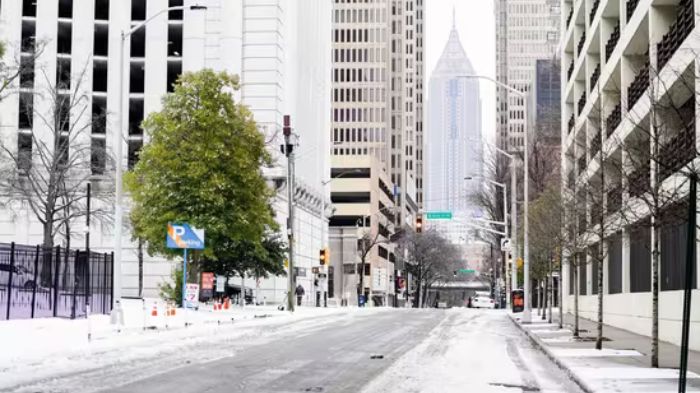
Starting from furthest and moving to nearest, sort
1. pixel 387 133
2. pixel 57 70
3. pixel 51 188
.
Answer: pixel 387 133 < pixel 57 70 < pixel 51 188

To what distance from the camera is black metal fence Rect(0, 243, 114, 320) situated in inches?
1142

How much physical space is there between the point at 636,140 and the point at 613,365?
412 inches

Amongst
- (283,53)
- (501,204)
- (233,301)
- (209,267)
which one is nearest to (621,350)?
(209,267)

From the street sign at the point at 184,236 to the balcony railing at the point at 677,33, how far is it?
1655 centimetres

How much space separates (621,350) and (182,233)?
1710 cm

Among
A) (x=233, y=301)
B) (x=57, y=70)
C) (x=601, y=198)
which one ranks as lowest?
(x=233, y=301)

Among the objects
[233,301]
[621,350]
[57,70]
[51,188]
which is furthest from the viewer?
[57,70]

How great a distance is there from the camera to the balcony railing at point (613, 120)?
34250mm

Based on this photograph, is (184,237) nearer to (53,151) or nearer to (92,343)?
(92,343)

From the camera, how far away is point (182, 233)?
34.1 metres

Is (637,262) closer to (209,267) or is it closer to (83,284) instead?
(83,284)

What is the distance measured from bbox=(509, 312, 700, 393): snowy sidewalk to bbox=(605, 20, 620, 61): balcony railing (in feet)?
40.6

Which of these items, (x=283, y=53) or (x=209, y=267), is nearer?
(x=209, y=267)

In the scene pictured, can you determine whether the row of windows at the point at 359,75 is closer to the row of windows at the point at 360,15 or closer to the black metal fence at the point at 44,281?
the row of windows at the point at 360,15
